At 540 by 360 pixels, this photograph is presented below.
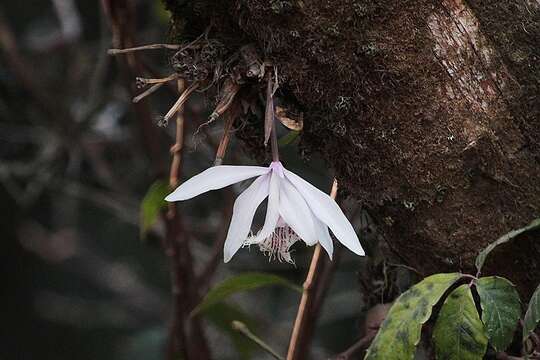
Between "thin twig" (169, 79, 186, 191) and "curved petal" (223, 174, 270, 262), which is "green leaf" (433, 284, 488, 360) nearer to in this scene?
"curved petal" (223, 174, 270, 262)

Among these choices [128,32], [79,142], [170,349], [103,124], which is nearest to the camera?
[128,32]

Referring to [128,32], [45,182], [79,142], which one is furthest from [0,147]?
[128,32]

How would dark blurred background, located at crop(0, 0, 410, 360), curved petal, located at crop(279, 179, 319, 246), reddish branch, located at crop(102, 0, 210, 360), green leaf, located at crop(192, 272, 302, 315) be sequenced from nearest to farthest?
1. curved petal, located at crop(279, 179, 319, 246)
2. green leaf, located at crop(192, 272, 302, 315)
3. reddish branch, located at crop(102, 0, 210, 360)
4. dark blurred background, located at crop(0, 0, 410, 360)

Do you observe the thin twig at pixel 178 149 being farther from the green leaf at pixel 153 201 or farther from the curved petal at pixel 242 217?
A: the curved petal at pixel 242 217

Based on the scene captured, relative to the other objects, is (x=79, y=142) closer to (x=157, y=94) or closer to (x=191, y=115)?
(x=157, y=94)

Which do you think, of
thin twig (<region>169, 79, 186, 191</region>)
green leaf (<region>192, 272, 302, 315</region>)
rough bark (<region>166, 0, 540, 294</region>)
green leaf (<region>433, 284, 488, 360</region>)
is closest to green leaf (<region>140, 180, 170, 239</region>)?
thin twig (<region>169, 79, 186, 191</region>)

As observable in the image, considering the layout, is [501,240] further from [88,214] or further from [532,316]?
[88,214]

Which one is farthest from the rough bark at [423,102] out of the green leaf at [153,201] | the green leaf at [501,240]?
the green leaf at [153,201]
